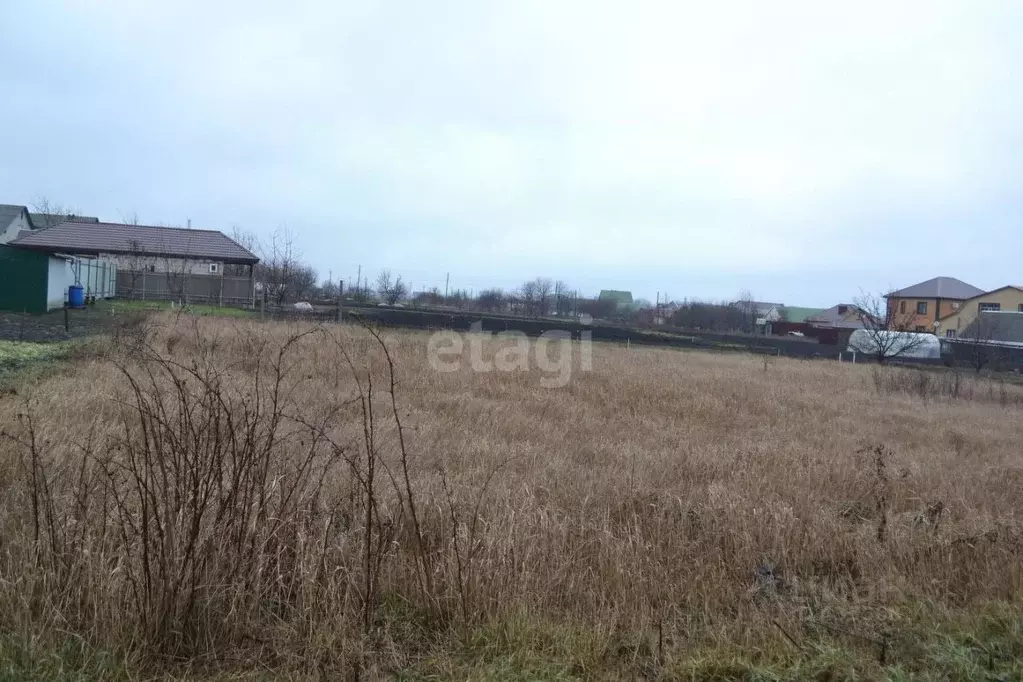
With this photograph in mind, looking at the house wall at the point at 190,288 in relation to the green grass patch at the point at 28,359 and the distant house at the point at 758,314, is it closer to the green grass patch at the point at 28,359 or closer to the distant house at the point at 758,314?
the green grass patch at the point at 28,359

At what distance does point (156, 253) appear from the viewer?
2983 cm

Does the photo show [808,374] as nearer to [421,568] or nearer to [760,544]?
[760,544]

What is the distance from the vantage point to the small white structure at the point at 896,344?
27.0m

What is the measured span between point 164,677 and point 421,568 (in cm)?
116

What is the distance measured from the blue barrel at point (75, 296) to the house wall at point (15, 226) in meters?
24.9

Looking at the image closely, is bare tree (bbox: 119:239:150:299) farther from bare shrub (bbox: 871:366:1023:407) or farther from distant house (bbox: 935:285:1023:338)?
distant house (bbox: 935:285:1023:338)

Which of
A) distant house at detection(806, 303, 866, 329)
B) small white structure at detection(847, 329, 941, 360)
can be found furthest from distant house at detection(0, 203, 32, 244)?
distant house at detection(806, 303, 866, 329)

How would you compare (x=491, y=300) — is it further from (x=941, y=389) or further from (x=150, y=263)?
(x=941, y=389)

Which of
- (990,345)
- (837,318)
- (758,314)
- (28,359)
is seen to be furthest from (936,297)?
(28,359)

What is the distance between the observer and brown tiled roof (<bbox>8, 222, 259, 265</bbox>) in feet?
97.9

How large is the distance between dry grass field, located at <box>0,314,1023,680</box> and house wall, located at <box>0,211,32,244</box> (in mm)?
41987

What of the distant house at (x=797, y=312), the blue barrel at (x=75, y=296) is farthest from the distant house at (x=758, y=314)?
the blue barrel at (x=75, y=296)

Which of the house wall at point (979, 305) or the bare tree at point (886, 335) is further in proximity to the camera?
the house wall at point (979, 305)

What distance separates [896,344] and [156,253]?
33.8 m
